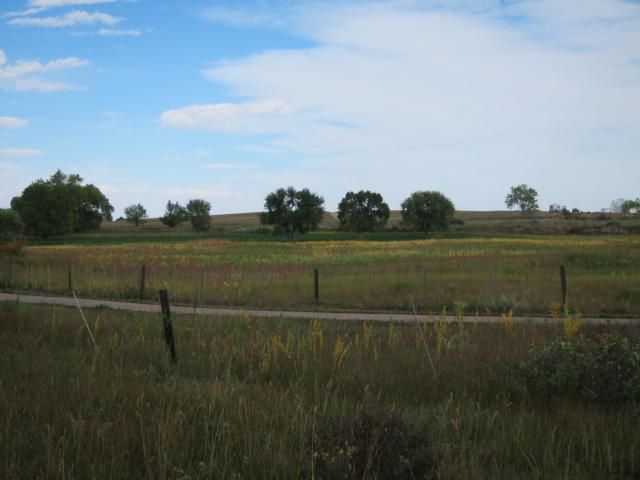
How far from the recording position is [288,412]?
18.2ft

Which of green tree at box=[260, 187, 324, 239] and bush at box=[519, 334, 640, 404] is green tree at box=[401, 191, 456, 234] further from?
bush at box=[519, 334, 640, 404]

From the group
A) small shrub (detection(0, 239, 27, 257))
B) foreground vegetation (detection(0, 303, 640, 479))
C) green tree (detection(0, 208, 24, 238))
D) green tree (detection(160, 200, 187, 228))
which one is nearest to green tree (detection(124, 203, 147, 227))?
green tree (detection(160, 200, 187, 228))

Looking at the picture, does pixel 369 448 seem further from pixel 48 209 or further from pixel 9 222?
pixel 48 209

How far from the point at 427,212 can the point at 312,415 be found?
117284mm

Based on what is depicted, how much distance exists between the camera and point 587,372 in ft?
23.9

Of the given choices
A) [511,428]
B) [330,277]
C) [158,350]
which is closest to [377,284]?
[330,277]

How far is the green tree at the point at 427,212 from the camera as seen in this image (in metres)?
121

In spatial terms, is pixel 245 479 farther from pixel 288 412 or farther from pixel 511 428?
pixel 511 428

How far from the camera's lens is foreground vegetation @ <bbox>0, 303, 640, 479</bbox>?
4.50m

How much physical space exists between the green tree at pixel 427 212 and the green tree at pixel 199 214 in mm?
49918

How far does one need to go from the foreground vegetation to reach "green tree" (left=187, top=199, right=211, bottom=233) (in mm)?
131838

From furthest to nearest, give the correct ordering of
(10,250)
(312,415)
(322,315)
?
(10,250) < (322,315) < (312,415)

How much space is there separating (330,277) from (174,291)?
8723 mm

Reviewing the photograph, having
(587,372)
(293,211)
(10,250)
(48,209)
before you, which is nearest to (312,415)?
(587,372)
